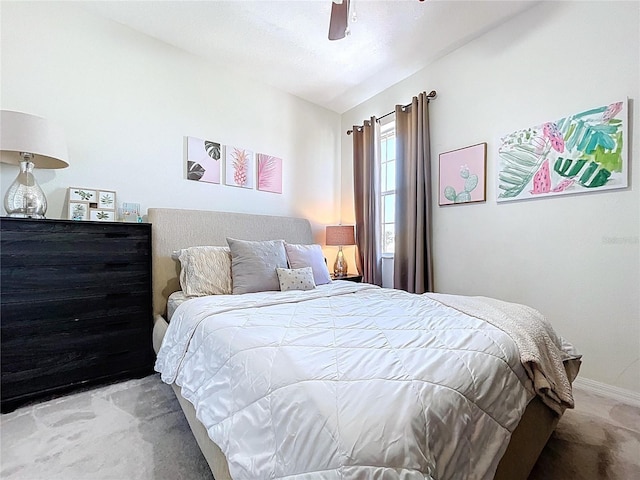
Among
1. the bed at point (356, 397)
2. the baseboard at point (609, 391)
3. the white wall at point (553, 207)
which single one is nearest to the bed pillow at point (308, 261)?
the bed at point (356, 397)

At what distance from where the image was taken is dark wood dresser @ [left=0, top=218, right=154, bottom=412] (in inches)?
67.5

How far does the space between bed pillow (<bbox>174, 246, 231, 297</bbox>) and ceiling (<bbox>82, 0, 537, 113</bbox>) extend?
1902 millimetres

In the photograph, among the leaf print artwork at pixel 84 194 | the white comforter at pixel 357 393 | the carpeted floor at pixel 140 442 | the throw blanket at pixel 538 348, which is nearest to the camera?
the white comforter at pixel 357 393

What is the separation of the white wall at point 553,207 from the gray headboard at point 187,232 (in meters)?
1.77

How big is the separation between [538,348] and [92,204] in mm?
2962

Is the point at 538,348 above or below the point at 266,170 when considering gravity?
below

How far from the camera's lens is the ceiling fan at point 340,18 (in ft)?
5.76

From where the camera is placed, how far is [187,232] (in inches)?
102

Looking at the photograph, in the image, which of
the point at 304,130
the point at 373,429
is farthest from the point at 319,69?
the point at 373,429

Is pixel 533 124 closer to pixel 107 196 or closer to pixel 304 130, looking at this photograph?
pixel 304 130

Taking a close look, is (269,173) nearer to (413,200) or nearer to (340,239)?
(340,239)

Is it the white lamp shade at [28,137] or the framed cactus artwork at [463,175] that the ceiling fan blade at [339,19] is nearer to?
the framed cactus artwork at [463,175]

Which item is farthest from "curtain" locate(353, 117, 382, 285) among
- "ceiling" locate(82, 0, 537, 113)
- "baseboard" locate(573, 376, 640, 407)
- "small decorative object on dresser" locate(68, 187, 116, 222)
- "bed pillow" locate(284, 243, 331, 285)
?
"small decorative object on dresser" locate(68, 187, 116, 222)

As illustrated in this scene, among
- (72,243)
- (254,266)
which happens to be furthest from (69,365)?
(254,266)
